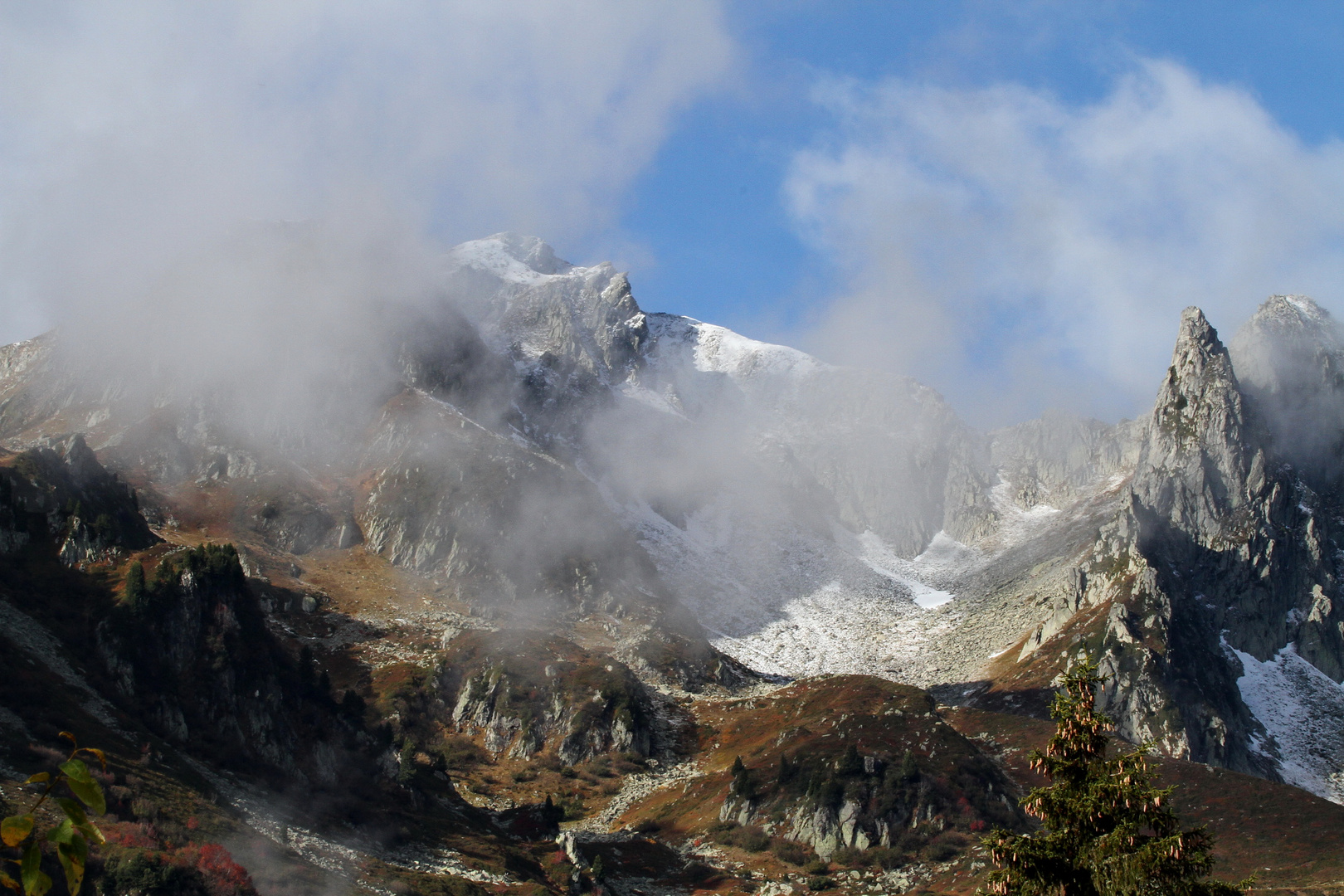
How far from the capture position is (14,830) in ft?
21.8

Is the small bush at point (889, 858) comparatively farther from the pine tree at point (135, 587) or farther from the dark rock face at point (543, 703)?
the pine tree at point (135, 587)

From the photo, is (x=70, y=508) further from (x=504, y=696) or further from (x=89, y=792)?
(x=89, y=792)

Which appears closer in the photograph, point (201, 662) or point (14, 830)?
point (14, 830)

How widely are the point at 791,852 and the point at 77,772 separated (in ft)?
306

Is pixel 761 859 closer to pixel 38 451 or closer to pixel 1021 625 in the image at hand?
pixel 38 451

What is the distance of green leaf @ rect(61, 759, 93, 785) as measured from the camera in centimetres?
625

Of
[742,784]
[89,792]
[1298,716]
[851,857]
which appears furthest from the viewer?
[1298,716]

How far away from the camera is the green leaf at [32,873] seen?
20.8 ft

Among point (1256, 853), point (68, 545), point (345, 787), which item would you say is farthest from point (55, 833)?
point (1256, 853)

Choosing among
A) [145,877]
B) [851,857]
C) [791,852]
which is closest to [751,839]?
[791,852]

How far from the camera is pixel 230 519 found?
559 ft

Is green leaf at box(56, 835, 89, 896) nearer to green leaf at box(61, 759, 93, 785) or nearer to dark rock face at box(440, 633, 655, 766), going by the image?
green leaf at box(61, 759, 93, 785)

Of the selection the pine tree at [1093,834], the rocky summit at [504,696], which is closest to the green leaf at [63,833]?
the pine tree at [1093,834]

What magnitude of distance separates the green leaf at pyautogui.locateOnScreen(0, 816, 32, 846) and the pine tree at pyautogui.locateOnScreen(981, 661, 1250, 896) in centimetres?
1826
